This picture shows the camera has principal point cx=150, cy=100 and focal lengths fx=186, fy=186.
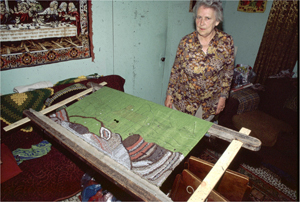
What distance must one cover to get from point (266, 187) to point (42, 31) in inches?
108

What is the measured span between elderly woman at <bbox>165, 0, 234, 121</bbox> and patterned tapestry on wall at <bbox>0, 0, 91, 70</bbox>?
1.08 meters

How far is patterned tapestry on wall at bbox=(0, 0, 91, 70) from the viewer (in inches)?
61.3

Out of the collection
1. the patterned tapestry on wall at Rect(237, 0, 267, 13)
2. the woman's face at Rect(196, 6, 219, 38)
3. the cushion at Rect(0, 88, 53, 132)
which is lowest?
the cushion at Rect(0, 88, 53, 132)

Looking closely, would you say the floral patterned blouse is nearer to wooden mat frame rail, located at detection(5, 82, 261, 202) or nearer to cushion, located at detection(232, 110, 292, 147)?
wooden mat frame rail, located at detection(5, 82, 261, 202)

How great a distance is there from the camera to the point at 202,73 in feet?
5.50

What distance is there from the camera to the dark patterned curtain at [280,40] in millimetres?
2750

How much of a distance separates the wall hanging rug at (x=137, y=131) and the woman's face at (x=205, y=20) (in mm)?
784

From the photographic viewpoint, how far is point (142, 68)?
2797 mm

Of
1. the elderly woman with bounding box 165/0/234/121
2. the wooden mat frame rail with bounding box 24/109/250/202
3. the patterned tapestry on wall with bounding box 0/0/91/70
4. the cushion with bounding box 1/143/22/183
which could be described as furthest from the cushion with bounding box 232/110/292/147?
the cushion with bounding box 1/143/22/183

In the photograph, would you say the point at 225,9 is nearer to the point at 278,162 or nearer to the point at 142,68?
the point at 142,68

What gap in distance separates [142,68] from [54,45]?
4.15 ft

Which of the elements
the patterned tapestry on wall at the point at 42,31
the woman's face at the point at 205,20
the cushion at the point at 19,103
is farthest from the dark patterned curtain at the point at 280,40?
the cushion at the point at 19,103

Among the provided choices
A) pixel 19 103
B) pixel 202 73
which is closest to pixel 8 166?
pixel 19 103

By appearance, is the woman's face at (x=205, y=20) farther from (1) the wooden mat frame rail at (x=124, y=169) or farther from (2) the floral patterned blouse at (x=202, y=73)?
(1) the wooden mat frame rail at (x=124, y=169)
